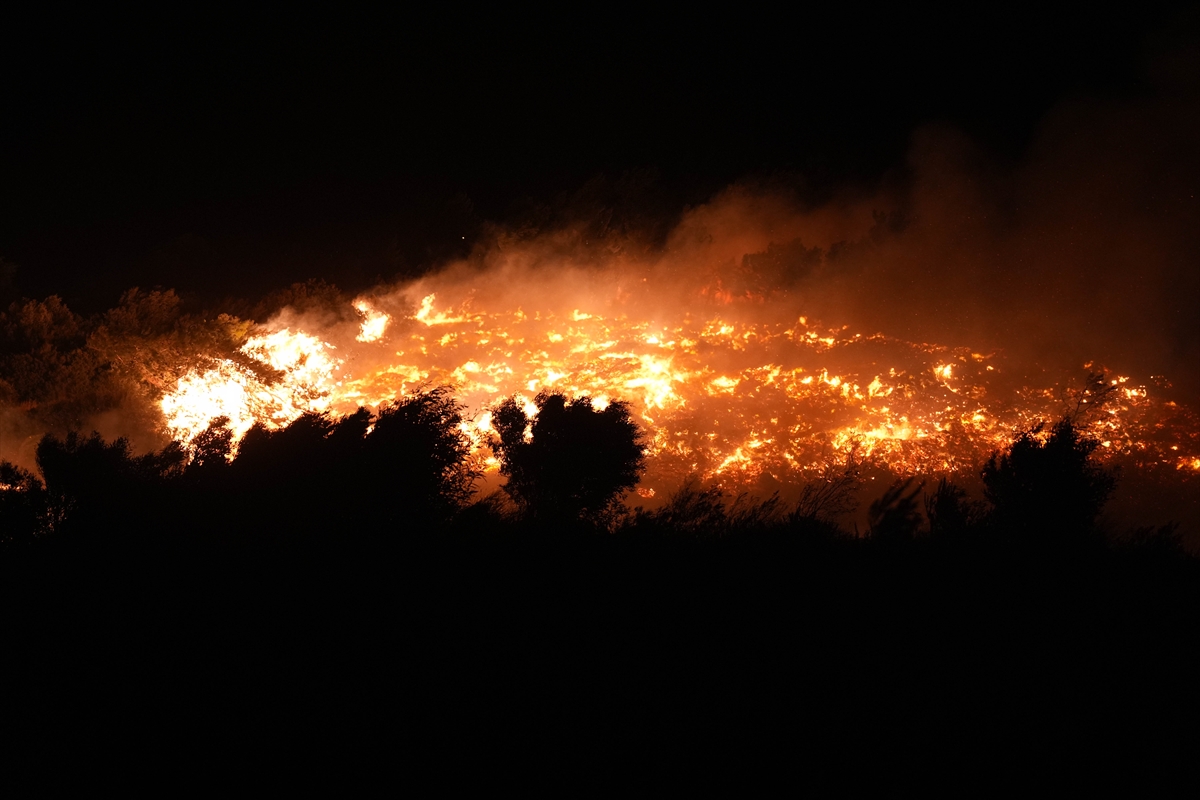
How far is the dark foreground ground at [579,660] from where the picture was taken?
4.69 metres

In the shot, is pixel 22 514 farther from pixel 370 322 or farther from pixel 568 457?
pixel 370 322

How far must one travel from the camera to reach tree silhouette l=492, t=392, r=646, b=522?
43.4 feet

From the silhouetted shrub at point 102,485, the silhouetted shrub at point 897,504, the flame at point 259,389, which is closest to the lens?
the silhouetted shrub at point 102,485

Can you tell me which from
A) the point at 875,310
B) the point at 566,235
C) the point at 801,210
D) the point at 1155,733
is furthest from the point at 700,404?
the point at 1155,733

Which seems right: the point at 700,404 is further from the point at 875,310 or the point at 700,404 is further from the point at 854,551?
the point at 854,551

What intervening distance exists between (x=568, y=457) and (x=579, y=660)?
8.10m

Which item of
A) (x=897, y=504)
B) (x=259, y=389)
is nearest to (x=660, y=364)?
(x=897, y=504)

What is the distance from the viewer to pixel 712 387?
993 inches

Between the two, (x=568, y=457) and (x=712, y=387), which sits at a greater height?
(x=712, y=387)

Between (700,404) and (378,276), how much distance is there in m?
15.1

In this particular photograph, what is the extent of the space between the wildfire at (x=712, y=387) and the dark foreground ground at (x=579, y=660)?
14225mm

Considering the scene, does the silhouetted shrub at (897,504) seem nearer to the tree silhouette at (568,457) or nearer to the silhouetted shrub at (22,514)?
the tree silhouette at (568,457)

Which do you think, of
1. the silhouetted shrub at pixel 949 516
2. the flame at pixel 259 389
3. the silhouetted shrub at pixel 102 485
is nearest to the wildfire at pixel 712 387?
the flame at pixel 259 389

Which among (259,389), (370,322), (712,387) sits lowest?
(712,387)
